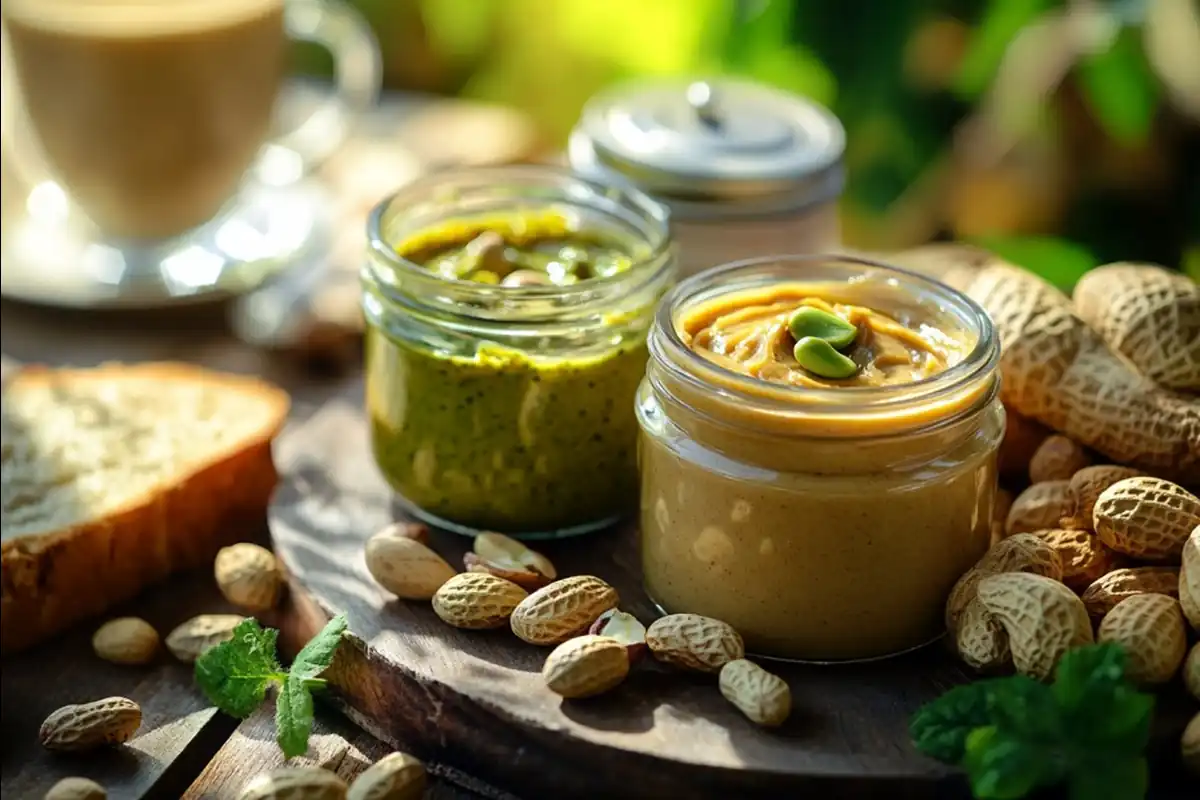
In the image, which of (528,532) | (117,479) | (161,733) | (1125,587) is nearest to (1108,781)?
(1125,587)

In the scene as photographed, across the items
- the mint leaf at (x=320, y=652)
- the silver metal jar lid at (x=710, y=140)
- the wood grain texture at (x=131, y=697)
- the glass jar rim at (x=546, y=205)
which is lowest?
the wood grain texture at (x=131, y=697)

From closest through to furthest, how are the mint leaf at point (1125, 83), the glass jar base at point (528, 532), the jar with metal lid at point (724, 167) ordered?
1. the glass jar base at point (528, 532)
2. the jar with metal lid at point (724, 167)
3. the mint leaf at point (1125, 83)

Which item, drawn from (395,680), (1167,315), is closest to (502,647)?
(395,680)

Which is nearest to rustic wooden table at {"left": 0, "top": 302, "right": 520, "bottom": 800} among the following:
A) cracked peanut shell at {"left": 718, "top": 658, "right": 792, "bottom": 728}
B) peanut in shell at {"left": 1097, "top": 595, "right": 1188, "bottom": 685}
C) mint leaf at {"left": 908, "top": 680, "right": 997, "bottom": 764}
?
cracked peanut shell at {"left": 718, "top": 658, "right": 792, "bottom": 728}

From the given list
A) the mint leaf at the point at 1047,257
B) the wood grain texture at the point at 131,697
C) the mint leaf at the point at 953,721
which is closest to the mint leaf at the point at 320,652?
the wood grain texture at the point at 131,697

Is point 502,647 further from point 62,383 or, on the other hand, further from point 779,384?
point 62,383

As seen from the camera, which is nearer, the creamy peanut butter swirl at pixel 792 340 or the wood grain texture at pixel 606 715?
the wood grain texture at pixel 606 715

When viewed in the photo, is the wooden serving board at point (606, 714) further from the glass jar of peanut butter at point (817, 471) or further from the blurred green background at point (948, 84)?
the blurred green background at point (948, 84)
